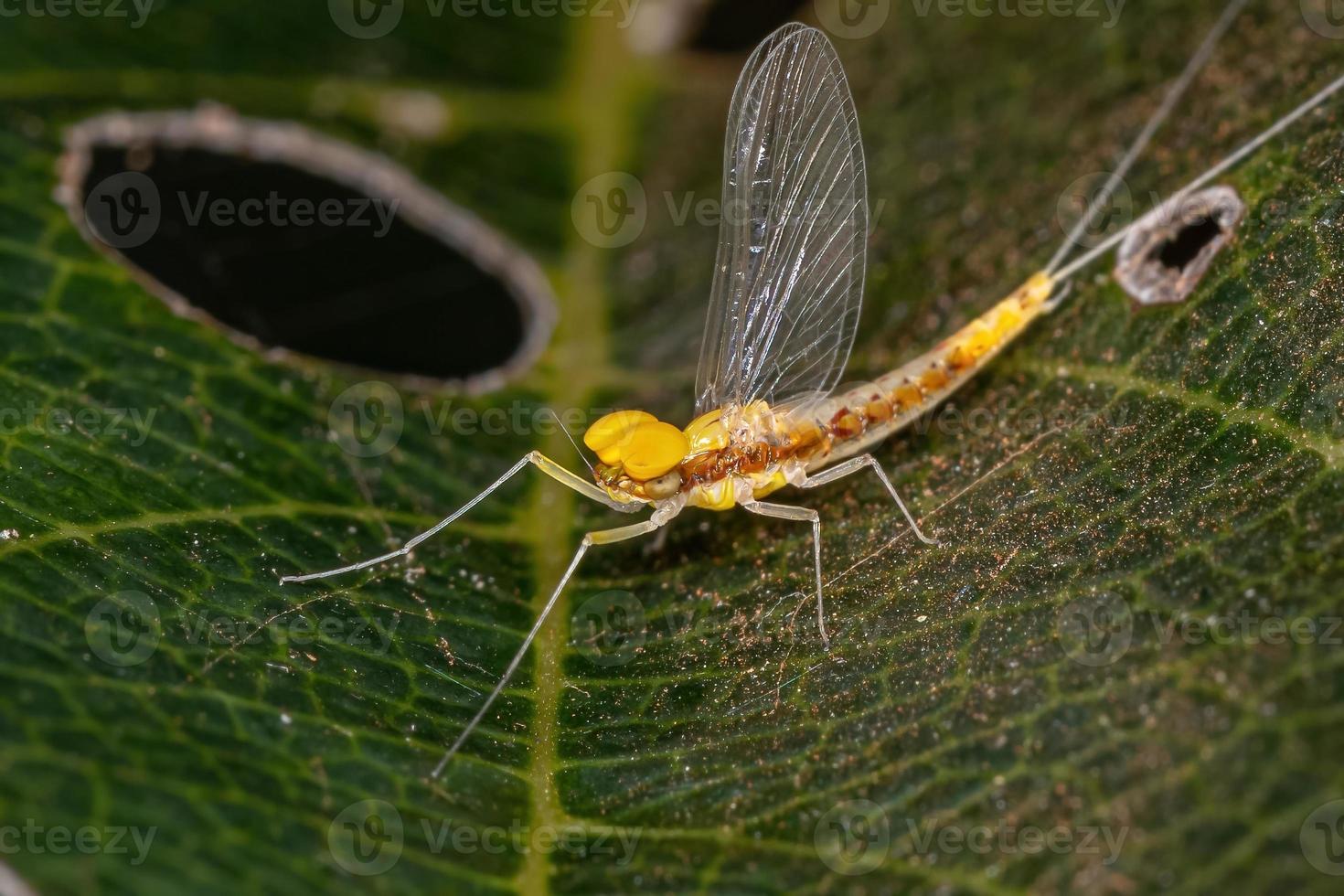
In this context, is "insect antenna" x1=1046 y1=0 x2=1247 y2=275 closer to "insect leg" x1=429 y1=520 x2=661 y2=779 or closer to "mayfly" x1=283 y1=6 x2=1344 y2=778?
"mayfly" x1=283 y1=6 x2=1344 y2=778

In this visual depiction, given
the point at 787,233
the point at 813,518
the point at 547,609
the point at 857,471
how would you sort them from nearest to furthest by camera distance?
the point at 547,609, the point at 813,518, the point at 857,471, the point at 787,233

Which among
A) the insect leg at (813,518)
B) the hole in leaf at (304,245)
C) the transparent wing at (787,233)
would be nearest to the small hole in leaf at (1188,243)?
the transparent wing at (787,233)

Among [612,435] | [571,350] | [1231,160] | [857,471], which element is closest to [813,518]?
[857,471]

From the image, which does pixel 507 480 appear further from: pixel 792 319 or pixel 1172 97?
pixel 1172 97

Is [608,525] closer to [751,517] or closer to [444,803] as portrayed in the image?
[751,517]

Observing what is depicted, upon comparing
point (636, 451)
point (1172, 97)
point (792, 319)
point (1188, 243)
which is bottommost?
point (636, 451)

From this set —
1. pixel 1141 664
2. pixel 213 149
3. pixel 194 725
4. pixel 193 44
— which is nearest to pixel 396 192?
pixel 213 149
